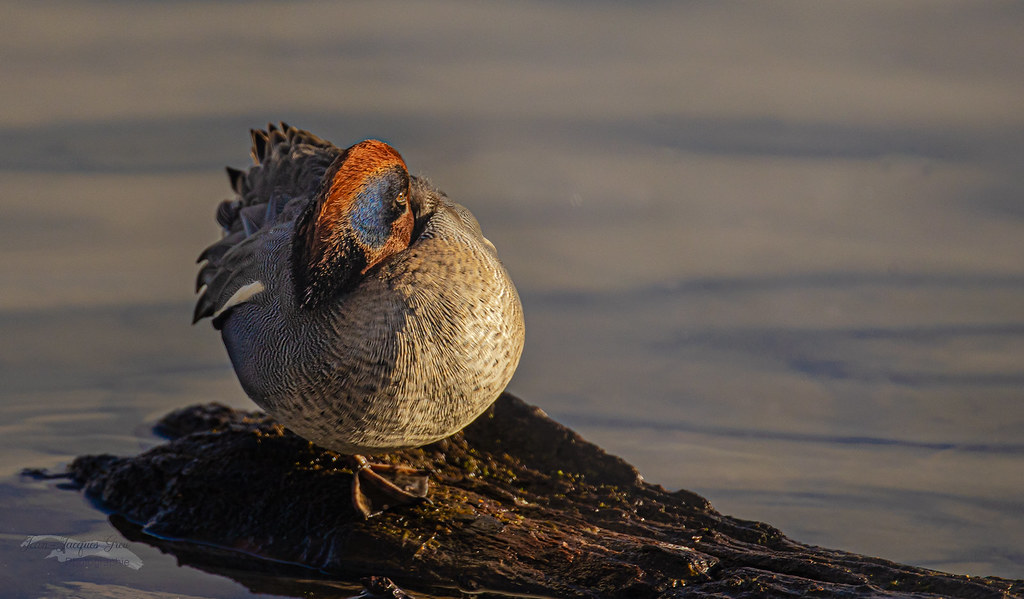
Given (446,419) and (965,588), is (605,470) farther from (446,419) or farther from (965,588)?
(965,588)

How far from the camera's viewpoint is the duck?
15.3 feet

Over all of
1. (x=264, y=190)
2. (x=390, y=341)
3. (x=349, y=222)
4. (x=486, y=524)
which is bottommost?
(x=486, y=524)

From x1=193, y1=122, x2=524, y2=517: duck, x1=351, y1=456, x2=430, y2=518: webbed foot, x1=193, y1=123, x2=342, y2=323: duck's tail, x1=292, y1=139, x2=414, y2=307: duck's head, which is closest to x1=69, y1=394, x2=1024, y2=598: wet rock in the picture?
x1=351, y1=456, x2=430, y2=518: webbed foot

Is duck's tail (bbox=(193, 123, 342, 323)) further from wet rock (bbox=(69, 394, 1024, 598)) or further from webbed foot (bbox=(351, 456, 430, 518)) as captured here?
webbed foot (bbox=(351, 456, 430, 518))

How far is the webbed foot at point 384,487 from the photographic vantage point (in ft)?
16.4

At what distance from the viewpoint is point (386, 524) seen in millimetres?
4887

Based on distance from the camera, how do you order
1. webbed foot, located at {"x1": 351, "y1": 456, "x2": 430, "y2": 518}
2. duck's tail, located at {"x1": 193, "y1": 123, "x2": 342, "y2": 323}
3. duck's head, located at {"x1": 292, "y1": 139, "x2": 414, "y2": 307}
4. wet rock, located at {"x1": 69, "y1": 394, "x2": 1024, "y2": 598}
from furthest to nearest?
1. duck's tail, located at {"x1": 193, "y1": 123, "x2": 342, "y2": 323}
2. webbed foot, located at {"x1": 351, "y1": 456, "x2": 430, "y2": 518}
3. duck's head, located at {"x1": 292, "y1": 139, "x2": 414, "y2": 307}
4. wet rock, located at {"x1": 69, "y1": 394, "x2": 1024, "y2": 598}

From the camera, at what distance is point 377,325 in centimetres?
468

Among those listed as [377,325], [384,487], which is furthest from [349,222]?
[384,487]

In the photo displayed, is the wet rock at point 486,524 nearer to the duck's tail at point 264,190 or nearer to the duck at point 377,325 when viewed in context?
the duck at point 377,325

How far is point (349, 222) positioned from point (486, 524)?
4.91 ft

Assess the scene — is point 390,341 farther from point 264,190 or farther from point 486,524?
point 264,190

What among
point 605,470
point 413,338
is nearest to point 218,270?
point 413,338

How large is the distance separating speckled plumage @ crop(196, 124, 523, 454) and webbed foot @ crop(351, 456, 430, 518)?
0.21 metres
